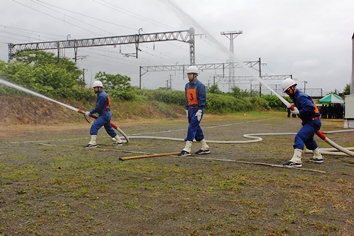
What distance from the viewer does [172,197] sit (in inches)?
185

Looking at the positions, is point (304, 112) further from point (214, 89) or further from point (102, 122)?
point (214, 89)

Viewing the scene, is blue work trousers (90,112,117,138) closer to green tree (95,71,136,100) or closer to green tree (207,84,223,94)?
green tree (95,71,136,100)

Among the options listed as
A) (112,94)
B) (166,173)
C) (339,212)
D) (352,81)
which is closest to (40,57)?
(112,94)

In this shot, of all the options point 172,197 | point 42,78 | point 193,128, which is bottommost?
point 172,197

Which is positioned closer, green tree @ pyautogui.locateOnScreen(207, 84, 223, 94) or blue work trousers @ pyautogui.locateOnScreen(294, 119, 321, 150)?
blue work trousers @ pyautogui.locateOnScreen(294, 119, 321, 150)

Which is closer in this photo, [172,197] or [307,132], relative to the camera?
[172,197]

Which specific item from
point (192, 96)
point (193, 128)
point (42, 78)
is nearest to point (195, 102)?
point (192, 96)

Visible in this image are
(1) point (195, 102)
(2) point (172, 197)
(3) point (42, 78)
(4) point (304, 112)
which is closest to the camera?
(2) point (172, 197)

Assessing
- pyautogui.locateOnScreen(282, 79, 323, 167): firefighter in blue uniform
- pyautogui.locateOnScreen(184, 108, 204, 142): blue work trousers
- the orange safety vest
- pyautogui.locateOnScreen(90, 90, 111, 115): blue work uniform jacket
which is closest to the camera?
pyautogui.locateOnScreen(282, 79, 323, 167): firefighter in blue uniform

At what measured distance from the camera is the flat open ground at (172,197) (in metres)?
3.61

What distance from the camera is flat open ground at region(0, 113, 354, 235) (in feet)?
11.8

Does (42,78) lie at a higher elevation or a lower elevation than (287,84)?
higher

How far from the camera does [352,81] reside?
21453 mm

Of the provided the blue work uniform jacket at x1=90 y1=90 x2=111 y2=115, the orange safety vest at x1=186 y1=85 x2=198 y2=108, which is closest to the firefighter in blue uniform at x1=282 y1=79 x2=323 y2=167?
the orange safety vest at x1=186 y1=85 x2=198 y2=108
